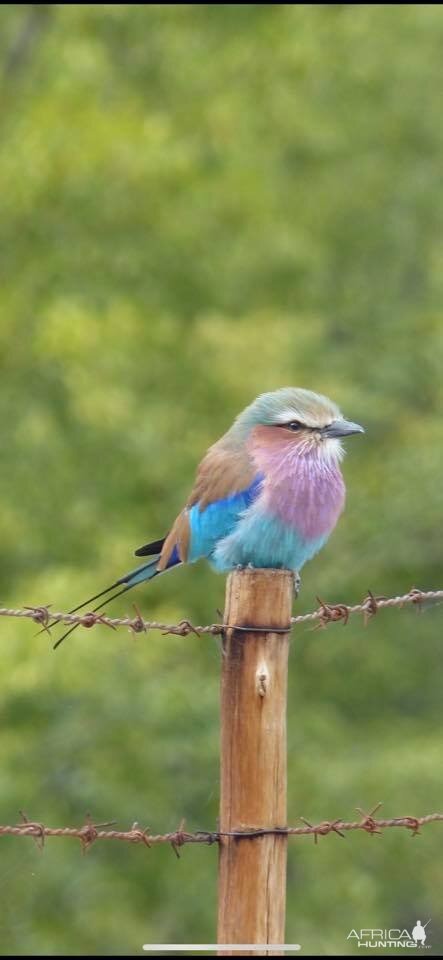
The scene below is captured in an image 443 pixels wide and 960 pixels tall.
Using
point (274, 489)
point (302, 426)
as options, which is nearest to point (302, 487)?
point (274, 489)

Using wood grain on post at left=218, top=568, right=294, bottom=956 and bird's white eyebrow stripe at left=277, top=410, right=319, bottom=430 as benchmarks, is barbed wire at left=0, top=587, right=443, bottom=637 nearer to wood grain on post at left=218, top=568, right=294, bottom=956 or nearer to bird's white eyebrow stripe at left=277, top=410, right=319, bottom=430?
wood grain on post at left=218, top=568, right=294, bottom=956

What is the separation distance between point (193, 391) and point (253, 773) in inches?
277

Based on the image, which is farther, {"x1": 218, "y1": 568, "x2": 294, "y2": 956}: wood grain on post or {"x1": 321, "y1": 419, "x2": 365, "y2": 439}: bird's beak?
{"x1": 321, "y1": 419, "x2": 365, "y2": 439}: bird's beak

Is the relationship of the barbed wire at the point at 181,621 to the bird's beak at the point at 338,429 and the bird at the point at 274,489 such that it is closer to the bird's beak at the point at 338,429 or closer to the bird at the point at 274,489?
the bird at the point at 274,489

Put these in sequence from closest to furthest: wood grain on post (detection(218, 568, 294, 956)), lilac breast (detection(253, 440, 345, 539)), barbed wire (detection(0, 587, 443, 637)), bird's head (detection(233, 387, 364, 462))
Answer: wood grain on post (detection(218, 568, 294, 956))
barbed wire (detection(0, 587, 443, 637))
lilac breast (detection(253, 440, 345, 539))
bird's head (detection(233, 387, 364, 462))

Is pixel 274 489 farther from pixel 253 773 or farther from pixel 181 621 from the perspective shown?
pixel 253 773

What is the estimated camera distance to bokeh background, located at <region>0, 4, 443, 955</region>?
891 centimetres

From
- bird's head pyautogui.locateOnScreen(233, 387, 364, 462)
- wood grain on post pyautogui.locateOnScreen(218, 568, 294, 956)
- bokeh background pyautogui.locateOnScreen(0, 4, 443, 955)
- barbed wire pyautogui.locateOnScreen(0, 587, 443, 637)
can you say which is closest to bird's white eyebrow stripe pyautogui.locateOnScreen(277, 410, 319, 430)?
bird's head pyautogui.locateOnScreen(233, 387, 364, 462)

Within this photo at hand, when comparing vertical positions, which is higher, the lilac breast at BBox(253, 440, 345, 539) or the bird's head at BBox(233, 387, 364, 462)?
the bird's head at BBox(233, 387, 364, 462)

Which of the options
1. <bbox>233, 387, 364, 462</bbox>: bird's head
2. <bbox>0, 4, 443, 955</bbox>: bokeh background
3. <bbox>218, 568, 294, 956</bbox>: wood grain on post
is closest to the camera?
<bbox>218, 568, 294, 956</bbox>: wood grain on post

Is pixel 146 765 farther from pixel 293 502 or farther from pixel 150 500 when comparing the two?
pixel 293 502

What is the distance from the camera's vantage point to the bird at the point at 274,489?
188 inches

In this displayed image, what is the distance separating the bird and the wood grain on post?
3.55 feet

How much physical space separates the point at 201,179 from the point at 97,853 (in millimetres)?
4981
